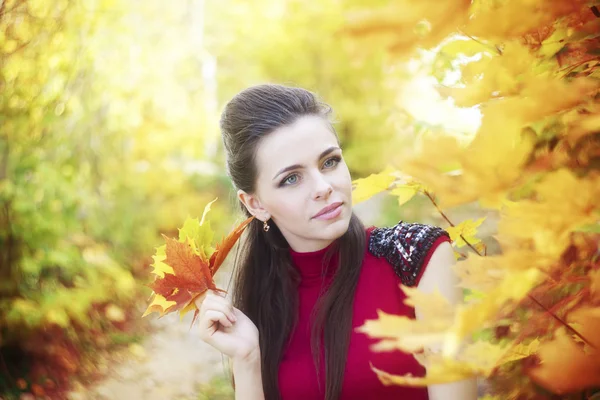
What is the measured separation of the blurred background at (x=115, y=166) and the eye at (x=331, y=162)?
30cm

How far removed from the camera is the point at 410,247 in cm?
140

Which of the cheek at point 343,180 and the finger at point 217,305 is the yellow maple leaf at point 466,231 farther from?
the finger at point 217,305

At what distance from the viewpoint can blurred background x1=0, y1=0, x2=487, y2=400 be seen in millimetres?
3701

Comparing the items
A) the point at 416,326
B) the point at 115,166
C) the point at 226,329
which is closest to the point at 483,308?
the point at 416,326

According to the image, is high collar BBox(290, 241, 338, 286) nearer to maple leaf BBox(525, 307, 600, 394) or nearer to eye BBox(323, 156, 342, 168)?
eye BBox(323, 156, 342, 168)

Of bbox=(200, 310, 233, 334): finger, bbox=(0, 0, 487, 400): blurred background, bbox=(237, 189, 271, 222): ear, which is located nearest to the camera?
bbox=(200, 310, 233, 334): finger

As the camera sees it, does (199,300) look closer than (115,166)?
Yes

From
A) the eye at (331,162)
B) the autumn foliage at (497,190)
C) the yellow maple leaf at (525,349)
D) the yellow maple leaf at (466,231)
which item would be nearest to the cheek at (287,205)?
the eye at (331,162)

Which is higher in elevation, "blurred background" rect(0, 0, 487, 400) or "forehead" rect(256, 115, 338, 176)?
"forehead" rect(256, 115, 338, 176)

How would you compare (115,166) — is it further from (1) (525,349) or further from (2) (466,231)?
(1) (525,349)

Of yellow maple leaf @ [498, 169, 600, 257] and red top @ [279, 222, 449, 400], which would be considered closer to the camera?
yellow maple leaf @ [498, 169, 600, 257]

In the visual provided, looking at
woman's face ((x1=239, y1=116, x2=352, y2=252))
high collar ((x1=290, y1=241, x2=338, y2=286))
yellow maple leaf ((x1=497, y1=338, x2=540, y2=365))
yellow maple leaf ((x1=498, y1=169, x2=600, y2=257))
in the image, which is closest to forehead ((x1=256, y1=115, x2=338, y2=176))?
woman's face ((x1=239, y1=116, x2=352, y2=252))

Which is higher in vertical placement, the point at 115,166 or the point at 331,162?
the point at 331,162

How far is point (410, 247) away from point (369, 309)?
8.5 inches
